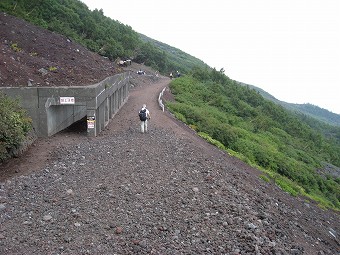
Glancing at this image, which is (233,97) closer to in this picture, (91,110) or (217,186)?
(91,110)

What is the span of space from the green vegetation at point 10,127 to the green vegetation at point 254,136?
978 cm

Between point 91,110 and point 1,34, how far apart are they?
12113 mm

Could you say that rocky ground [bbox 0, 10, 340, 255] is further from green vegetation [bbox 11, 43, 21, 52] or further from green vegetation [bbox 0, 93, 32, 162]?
green vegetation [bbox 11, 43, 21, 52]

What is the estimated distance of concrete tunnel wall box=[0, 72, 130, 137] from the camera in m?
13.4

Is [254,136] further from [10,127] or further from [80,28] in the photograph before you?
[80,28]

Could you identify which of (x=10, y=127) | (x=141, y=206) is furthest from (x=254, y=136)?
(x=10, y=127)

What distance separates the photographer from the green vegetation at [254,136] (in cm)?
2103

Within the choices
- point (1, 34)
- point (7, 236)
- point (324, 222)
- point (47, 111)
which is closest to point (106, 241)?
point (7, 236)

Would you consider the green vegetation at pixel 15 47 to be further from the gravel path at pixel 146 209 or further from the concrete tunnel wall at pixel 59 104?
the gravel path at pixel 146 209

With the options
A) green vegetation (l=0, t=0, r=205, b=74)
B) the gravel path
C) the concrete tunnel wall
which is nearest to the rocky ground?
the gravel path

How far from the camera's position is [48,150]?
1228cm

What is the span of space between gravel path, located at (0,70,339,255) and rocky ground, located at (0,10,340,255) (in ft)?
0.08

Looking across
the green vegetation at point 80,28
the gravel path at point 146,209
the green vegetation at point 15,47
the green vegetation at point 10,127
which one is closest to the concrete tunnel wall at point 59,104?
the green vegetation at point 10,127

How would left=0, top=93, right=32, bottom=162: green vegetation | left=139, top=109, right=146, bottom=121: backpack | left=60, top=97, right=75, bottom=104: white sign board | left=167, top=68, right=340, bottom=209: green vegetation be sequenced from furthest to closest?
left=167, top=68, right=340, bottom=209: green vegetation, left=139, top=109, right=146, bottom=121: backpack, left=60, top=97, right=75, bottom=104: white sign board, left=0, top=93, right=32, bottom=162: green vegetation
